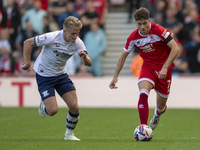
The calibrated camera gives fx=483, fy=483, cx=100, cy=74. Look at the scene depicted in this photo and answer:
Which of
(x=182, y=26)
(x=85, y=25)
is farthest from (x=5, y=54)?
(x=182, y=26)

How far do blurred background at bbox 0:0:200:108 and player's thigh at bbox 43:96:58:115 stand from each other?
7.79 meters

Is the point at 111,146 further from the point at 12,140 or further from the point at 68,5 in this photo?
the point at 68,5

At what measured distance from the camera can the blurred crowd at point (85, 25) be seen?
16891mm

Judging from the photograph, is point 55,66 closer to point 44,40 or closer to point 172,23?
point 44,40

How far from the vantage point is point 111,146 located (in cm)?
767

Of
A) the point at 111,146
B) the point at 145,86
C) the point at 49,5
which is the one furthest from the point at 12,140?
the point at 49,5

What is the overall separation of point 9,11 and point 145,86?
1147 centimetres

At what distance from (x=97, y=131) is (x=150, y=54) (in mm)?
2120

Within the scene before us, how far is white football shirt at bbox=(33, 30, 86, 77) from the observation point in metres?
8.55

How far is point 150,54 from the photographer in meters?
9.06

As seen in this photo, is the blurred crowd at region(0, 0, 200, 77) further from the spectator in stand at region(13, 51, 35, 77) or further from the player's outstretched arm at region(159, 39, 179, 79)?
the player's outstretched arm at region(159, 39, 179, 79)

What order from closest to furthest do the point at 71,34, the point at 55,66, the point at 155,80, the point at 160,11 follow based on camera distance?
1. the point at 71,34
2. the point at 55,66
3. the point at 155,80
4. the point at 160,11

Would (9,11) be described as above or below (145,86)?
below

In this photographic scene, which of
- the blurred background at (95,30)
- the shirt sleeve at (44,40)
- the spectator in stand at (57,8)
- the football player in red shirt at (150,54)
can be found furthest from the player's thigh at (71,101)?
the spectator in stand at (57,8)
